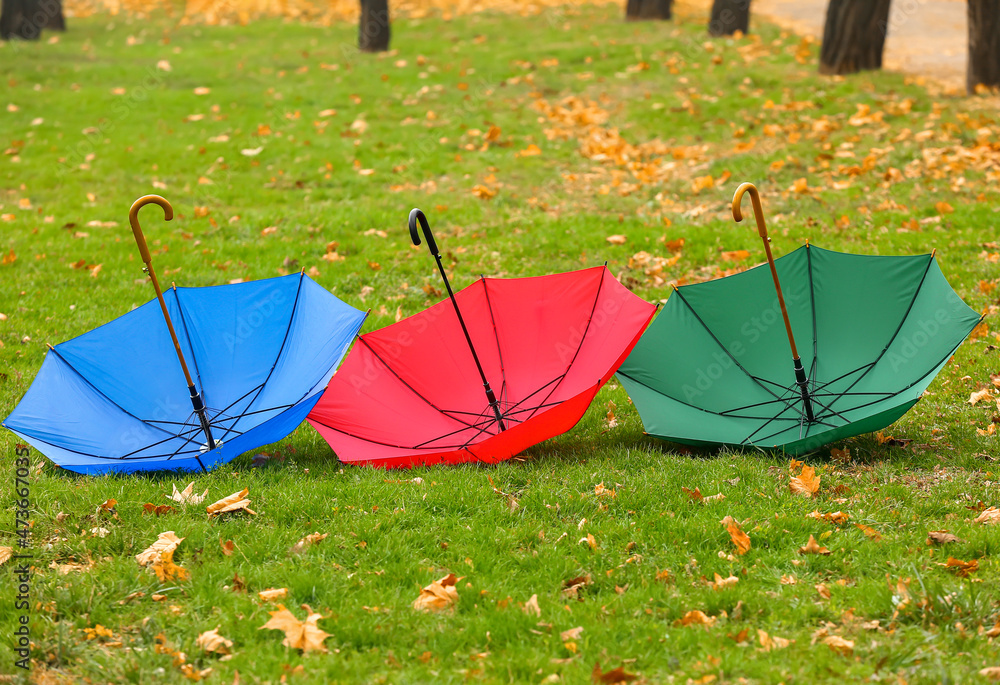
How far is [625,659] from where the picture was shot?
3.11 meters

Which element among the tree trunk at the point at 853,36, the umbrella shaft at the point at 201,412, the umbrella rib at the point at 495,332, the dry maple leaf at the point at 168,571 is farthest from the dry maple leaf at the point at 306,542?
the tree trunk at the point at 853,36

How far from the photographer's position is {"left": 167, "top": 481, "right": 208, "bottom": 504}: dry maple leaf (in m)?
4.23

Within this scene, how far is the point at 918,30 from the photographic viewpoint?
16.1 m

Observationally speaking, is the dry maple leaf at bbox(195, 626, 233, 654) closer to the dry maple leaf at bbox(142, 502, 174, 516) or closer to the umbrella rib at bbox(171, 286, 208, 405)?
the dry maple leaf at bbox(142, 502, 174, 516)

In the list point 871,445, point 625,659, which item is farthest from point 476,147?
point 625,659

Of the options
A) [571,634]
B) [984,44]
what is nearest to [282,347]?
[571,634]

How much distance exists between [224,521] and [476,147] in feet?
25.5

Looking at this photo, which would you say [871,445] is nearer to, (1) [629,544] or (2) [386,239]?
(1) [629,544]

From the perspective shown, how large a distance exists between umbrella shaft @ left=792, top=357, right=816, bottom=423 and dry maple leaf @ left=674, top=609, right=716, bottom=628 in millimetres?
1610

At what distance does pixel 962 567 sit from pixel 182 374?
4138mm

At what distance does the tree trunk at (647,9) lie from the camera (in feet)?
54.2

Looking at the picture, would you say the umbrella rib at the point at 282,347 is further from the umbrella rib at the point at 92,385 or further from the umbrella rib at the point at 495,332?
the umbrella rib at the point at 495,332

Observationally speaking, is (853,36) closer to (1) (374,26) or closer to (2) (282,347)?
(1) (374,26)

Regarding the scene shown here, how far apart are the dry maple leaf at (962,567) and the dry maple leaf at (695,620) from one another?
1.06 m
